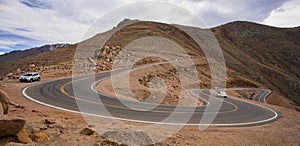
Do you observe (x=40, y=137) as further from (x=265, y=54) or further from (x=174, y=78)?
(x=265, y=54)

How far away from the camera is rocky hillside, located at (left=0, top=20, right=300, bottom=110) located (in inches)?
2445

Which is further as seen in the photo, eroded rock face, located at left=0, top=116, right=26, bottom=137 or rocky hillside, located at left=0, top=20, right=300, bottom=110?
rocky hillside, located at left=0, top=20, right=300, bottom=110

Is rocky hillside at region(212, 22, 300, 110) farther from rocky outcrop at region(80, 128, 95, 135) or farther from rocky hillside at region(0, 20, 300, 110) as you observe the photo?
rocky outcrop at region(80, 128, 95, 135)

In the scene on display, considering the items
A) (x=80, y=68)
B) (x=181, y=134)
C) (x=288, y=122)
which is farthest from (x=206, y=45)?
(x=181, y=134)

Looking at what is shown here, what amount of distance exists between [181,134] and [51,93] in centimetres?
1262

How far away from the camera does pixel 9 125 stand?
305 inches

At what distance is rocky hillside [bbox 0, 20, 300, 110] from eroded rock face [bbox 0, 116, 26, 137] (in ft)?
111

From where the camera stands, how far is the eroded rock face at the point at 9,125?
25.0ft

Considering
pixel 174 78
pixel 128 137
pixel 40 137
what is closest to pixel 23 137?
pixel 40 137

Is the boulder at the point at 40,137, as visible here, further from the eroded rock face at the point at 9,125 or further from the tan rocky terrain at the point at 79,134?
the eroded rock face at the point at 9,125

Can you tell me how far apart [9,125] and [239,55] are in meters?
122

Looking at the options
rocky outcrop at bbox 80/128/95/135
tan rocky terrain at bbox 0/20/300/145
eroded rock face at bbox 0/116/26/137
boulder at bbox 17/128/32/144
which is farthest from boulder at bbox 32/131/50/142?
rocky outcrop at bbox 80/128/95/135

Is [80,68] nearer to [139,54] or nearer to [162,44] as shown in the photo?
[139,54]

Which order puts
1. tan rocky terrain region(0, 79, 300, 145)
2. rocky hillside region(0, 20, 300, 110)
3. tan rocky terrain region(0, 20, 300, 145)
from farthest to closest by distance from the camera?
rocky hillside region(0, 20, 300, 110)
tan rocky terrain region(0, 20, 300, 145)
tan rocky terrain region(0, 79, 300, 145)
